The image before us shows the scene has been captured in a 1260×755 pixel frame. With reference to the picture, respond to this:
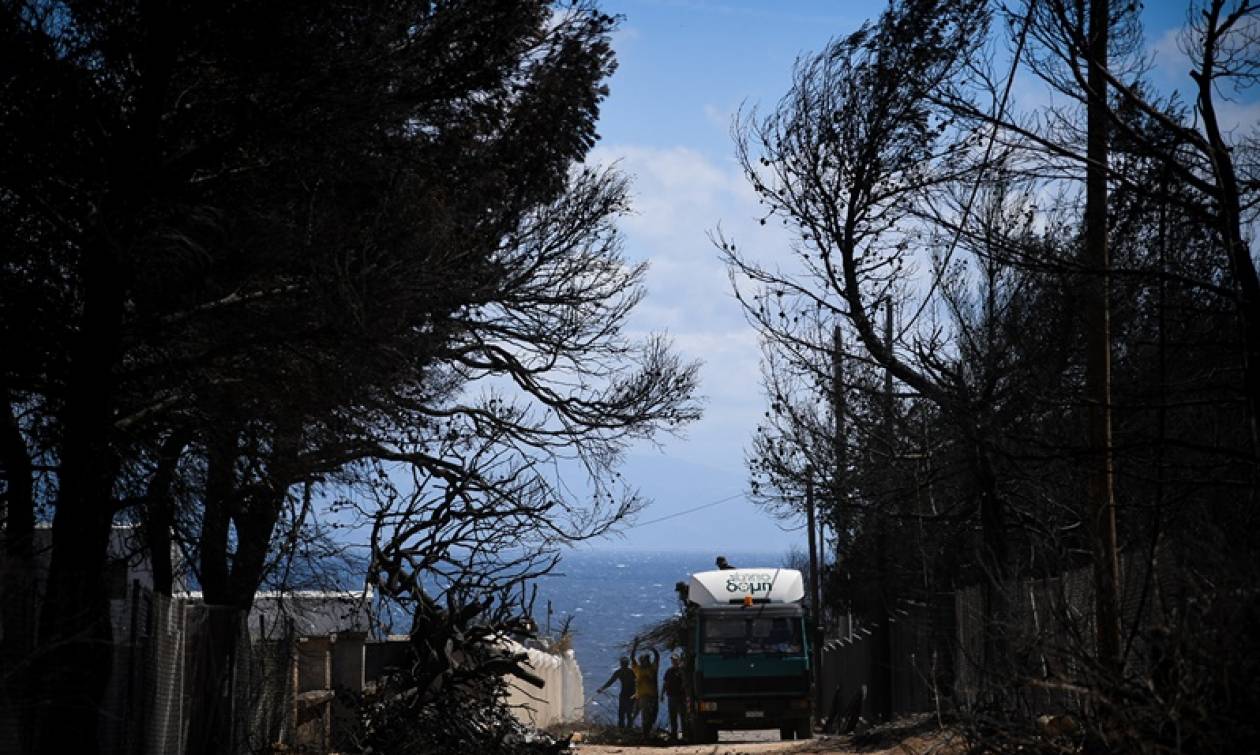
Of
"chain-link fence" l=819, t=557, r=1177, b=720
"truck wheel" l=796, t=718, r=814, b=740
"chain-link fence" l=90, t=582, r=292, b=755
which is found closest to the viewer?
"chain-link fence" l=819, t=557, r=1177, b=720

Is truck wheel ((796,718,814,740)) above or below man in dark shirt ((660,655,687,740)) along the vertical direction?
below

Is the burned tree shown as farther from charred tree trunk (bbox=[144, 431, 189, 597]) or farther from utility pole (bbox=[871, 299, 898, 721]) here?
utility pole (bbox=[871, 299, 898, 721])

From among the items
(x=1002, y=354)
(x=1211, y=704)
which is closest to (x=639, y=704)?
(x=1002, y=354)

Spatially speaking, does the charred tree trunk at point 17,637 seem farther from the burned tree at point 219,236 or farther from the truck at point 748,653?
the truck at point 748,653

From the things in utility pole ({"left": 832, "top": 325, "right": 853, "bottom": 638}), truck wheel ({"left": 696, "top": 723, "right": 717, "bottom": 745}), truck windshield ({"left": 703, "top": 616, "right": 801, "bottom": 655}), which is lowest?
truck wheel ({"left": 696, "top": 723, "right": 717, "bottom": 745})

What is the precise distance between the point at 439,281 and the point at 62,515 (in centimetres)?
381

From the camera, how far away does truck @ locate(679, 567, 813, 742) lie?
28.8m

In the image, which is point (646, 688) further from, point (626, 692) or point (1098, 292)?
point (1098, 292)

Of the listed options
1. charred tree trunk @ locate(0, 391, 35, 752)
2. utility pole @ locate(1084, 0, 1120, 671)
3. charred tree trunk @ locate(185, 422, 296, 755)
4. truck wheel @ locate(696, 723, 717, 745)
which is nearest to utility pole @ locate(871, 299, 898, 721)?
truck wheel @ locate(696, 723, 717, 745)

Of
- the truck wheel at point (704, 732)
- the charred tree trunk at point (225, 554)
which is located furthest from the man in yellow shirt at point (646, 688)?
the charred tree trunk at point (225, 554)

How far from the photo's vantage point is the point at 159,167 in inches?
472

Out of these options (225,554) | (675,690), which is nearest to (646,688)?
(675,690)

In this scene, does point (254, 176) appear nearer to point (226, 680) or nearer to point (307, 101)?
point (307, 101)

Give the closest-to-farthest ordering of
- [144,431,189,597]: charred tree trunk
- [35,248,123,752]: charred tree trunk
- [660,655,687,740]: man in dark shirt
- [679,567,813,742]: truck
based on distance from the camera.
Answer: [35,248,123,752]: charred tree trunk → [144,431,189,597]: charred tree trunk → [679,567,813,742]: truck → [660,655,687,740]: man in dark shirt
